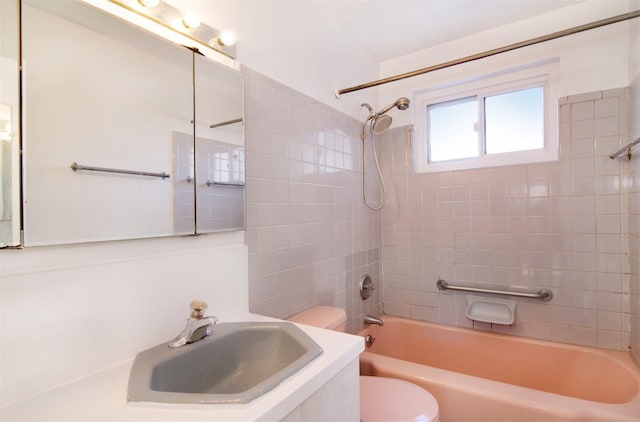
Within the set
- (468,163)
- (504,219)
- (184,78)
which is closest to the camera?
(184,78)

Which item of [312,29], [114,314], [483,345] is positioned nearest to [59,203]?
[114,314]

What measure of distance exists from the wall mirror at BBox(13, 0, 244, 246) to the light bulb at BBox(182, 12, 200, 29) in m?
0.08

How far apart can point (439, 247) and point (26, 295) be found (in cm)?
214

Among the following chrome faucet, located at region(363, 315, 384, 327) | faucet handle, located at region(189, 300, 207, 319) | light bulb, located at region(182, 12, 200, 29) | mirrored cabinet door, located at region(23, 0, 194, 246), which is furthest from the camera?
chrome faucet, located at region(363, 315, 384, 327)

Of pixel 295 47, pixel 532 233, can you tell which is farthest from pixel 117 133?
pixel 532 233

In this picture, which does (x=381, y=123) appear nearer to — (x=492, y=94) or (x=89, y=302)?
(x=492, y=94)

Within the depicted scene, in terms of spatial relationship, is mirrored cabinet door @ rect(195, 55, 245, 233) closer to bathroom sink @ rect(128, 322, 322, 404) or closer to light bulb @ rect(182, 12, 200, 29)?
light bulb @ rect(182, 12, 200, 29)

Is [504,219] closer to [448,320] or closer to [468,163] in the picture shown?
[468,163]

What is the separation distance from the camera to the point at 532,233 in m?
1.91

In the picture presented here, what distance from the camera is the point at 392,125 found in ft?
7.77

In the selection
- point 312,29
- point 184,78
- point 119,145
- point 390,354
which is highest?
point 312,29

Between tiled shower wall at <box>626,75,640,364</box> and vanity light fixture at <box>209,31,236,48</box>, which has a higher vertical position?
vanity light fixture at <box>209,31,236,48</box>

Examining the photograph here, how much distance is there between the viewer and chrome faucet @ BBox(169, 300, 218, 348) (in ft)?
3.09

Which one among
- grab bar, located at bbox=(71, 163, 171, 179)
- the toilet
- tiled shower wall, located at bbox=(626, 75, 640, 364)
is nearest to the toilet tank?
the toilet
